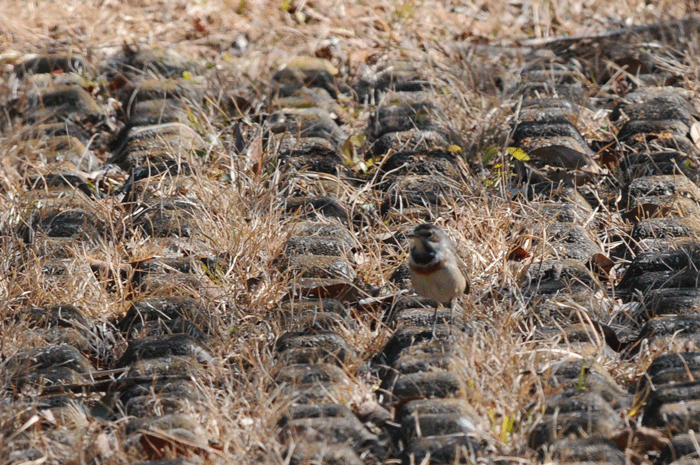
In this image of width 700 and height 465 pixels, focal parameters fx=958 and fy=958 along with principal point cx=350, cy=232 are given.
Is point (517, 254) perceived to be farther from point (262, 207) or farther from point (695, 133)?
point (695, 133)

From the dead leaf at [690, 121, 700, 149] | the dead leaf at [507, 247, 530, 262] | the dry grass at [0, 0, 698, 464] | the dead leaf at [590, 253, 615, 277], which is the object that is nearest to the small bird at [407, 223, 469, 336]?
the dry grass at [0, 0, 698, 464]

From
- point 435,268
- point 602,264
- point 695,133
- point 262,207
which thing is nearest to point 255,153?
point 262,207

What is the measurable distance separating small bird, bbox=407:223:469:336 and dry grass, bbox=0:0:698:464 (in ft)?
0.56

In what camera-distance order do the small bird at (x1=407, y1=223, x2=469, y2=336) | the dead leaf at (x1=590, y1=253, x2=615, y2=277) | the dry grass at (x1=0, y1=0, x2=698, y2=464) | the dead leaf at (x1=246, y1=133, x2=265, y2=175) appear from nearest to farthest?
the dry grass at (x1=0, y1=0, x2=698, y2=464) → the small bird at (x1=407, y1=223, x2=469, y2=336) → the dead leaf at (x1=590, y1=253, x2=615, y2=277) → the dead leaf at (x1=246, y1=133, x2=265, y2=175)

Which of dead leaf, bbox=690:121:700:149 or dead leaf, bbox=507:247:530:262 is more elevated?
dead leaf, bbox=690:121:700:149

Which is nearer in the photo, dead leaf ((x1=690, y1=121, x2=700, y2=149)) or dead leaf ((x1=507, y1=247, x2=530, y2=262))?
dead leaf ((x1=507, y1=247, x2=530, y2=262))

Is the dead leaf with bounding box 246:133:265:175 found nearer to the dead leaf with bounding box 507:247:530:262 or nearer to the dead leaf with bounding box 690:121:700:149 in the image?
the dead leaf with bounding box 507:247:530:262

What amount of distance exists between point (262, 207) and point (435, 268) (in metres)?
1.36

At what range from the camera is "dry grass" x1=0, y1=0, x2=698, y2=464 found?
359 cm

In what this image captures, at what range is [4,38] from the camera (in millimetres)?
7895

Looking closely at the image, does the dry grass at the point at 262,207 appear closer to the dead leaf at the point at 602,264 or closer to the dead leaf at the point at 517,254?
the dead leaf at the point at 517,254

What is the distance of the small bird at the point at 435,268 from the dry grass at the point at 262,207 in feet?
0.56

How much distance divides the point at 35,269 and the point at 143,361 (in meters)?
1.01

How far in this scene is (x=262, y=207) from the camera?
522 centimetres
